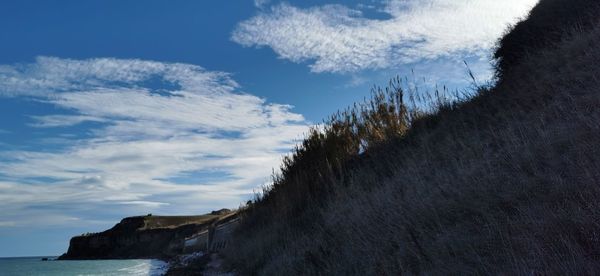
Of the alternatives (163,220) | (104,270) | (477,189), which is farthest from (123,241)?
(477,189)

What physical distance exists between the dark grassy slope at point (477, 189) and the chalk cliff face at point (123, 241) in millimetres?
84973

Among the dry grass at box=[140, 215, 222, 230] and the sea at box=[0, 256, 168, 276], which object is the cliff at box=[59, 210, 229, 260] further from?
the sea at box=[0, 256, 168, 276]

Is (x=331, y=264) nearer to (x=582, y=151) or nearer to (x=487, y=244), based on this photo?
(x=487, y=244)

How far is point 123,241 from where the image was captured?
11112cm

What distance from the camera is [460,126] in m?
7.81

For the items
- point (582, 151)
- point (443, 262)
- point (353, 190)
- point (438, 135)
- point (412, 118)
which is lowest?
point (443, 262)

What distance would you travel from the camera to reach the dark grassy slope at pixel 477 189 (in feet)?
10.9

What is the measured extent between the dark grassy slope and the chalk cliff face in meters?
85.0

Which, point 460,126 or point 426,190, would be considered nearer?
point 426,190

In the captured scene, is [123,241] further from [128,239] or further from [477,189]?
[477,189]

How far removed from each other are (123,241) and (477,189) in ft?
384

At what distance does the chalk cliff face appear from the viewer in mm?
96606

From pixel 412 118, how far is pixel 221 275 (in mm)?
5682

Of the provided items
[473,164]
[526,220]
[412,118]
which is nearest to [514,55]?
[412,118]
